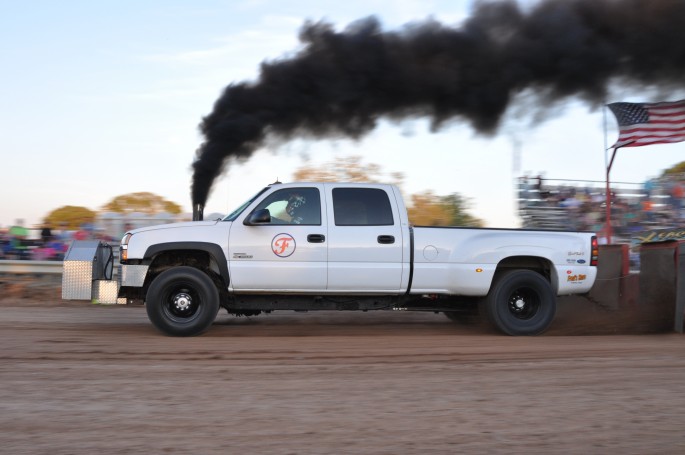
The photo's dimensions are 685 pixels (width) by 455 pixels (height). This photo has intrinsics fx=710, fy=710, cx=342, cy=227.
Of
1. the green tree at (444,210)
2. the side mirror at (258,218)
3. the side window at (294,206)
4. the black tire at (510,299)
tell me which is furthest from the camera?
the green tree at (444,210)

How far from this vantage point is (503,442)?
4.49 m

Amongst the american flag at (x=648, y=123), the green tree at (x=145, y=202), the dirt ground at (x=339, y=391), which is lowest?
the dirt ground at (x=339, y=391)

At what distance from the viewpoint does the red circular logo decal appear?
8.61m

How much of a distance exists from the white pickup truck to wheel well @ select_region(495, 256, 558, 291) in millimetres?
17

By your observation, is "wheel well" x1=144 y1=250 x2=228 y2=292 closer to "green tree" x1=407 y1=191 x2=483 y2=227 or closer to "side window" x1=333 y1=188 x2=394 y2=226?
"side window" x1=333 y1=188 x2=394 y2=226

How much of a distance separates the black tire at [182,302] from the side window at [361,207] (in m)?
1.80

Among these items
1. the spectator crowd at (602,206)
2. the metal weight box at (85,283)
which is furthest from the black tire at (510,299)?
the spectator crowd at (602,206)

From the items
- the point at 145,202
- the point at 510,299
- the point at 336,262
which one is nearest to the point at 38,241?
the point at 145,202

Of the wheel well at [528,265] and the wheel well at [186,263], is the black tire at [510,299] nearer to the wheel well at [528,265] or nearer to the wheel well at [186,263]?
the wheel well at [528,265]

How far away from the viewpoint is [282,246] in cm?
862

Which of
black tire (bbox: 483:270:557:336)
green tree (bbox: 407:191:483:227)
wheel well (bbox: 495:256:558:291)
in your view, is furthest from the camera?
green tree (bbox: 407:191:483:227)

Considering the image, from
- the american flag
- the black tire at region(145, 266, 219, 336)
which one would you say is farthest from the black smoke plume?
the black tire at region(145, 266, 219, 336)

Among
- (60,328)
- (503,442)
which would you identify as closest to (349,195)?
(60,328)

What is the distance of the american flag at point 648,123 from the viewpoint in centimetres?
1595
